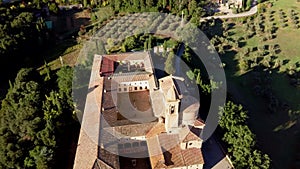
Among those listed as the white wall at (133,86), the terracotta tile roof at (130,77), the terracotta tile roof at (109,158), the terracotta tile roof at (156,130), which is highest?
the terracotta tile roof at (130,77)

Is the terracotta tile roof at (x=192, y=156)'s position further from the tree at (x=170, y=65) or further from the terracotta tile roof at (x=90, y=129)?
the tree at (x=170, y=65)

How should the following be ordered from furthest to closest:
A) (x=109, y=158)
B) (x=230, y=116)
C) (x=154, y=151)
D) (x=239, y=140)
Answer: (x=230, y=116)
(x=239, y=140)
(x=154, y=151)
(x=109, y=158)

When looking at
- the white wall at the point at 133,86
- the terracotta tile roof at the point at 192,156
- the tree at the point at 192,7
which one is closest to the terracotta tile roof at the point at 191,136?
the terracotta tile roof at the point at 192,156

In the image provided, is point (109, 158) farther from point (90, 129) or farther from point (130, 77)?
point (130, 77)

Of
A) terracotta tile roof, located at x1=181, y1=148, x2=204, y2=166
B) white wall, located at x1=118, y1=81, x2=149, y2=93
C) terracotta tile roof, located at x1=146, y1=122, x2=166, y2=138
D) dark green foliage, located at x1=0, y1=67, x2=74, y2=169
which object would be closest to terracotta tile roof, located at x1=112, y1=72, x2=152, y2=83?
white wall, located at x1=118, y1=81, x2=149, y2=93

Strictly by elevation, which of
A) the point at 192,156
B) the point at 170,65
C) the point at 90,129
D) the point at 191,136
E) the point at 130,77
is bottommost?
the point at 192,156

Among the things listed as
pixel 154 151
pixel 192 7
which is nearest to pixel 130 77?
pixel 154 151

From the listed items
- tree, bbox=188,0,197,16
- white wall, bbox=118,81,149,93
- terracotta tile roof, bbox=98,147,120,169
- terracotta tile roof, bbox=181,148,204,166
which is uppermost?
tree, bbox=188,0,197,16

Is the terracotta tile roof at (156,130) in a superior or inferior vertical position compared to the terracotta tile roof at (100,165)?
superior

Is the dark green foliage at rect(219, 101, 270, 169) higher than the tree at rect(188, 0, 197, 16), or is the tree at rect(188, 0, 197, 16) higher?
the tree at rect(188, 0, 197, 16)

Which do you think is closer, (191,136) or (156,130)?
(191,136)

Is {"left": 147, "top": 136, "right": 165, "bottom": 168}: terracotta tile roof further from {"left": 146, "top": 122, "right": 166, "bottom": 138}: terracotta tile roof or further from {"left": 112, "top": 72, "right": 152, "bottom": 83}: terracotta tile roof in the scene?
{"left": 112, "top": 72, "right": 152, "bottom": 83}: terracotta tile roof

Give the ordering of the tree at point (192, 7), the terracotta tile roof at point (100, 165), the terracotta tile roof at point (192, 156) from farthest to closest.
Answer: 1. the tree at point (192, 7)
2. the terracotta tile roof at point (192, 156)
3. the terracotta tile roof at point (100, 165)
